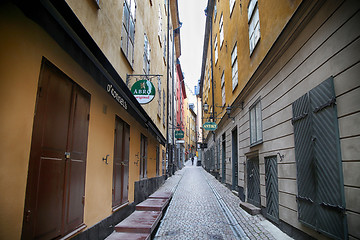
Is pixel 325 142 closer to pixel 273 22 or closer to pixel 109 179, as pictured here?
pixel 273 22

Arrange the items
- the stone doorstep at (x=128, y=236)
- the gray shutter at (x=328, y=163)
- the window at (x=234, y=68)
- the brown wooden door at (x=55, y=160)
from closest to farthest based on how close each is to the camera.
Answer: the brown wooden door at (x=55, y=160) → the gray shutter at (x=328, y=163) → the stone doorstep at (x=128, y=236) → the window at (x=234, y=68)

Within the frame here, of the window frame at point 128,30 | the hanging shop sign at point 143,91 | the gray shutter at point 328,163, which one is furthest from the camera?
the hanging shop sign at point 143,91

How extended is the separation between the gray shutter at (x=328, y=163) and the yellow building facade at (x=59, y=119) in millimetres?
3440

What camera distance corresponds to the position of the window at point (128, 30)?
6715 millimetres

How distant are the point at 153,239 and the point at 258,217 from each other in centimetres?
310

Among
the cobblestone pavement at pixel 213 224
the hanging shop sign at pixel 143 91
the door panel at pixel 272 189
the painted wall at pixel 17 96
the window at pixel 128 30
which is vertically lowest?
the cobblestone pavement at pixel 213 224

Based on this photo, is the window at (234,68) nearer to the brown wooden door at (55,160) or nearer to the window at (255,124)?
the window at (255,124)

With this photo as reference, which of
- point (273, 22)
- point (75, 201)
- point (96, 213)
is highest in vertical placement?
point (273, 22)

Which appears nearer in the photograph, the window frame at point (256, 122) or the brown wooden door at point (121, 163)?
the brown wooden door at point (121, 163)

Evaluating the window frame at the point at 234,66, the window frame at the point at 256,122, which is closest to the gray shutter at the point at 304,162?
the window frame at the point at 256,122

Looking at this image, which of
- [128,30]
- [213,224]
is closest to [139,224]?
[213,224]

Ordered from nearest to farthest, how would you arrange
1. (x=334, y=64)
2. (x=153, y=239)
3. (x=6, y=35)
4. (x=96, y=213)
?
(x=6, y=35)
(x=334, y=64)
(x=96, y=213)
(x=153, y=239)

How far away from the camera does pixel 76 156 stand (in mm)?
3934

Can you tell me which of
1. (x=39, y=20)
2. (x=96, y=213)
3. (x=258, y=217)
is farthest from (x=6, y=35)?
(x=258, y=217)
